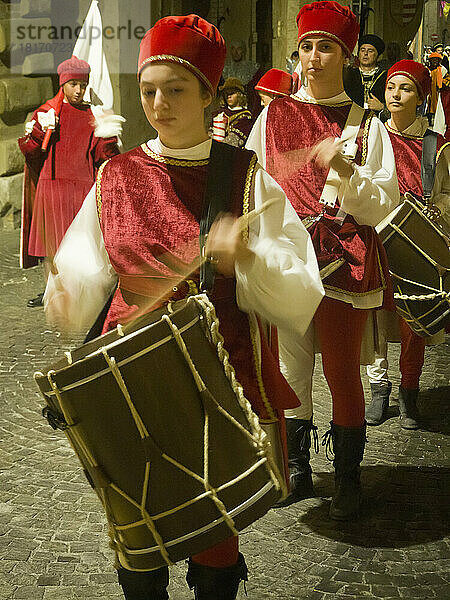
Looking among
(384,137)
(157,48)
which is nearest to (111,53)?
(384,137)

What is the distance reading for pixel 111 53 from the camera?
39.8 feet

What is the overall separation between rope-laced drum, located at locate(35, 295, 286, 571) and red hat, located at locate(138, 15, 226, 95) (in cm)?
65

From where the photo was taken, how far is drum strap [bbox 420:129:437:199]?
4.64 m

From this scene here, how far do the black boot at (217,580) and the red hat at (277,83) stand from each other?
4.39 m

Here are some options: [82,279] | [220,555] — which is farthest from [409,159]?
[220,555]

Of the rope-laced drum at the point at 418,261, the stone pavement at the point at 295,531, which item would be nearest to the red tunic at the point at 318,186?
the rope-laced drum at the point at 418,261

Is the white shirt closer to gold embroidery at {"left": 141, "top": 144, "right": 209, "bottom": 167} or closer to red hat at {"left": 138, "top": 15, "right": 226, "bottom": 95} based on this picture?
gold embroidery at {"left": 141, "top": 144, "right": 209, "bottom": 167}

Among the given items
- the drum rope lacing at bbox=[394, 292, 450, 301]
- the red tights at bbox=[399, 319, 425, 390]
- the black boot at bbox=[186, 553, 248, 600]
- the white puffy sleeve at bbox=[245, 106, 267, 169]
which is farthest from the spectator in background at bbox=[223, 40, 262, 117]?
the black boot at bbox=[186, 553, 248, 600]

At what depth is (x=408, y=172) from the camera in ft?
15.8

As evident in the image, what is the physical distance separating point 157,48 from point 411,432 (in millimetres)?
2985

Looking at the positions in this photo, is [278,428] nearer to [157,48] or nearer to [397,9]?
[157,48]

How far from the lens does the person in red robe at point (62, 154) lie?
7098mm

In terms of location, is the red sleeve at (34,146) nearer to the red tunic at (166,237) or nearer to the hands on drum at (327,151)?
the hands on drum at (327,151)

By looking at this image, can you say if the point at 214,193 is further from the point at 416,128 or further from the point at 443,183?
the point at 416,128
